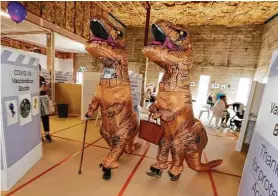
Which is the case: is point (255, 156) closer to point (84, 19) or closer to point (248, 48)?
point (84, 19)

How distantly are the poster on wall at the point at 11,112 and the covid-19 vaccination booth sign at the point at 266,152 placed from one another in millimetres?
2372

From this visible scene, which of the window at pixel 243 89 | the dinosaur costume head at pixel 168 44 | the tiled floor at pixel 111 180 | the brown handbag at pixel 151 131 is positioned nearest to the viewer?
the dinosaur costume head at pixel 168 44

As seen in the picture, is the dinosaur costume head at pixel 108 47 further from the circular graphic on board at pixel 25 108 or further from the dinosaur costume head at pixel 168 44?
the circular graphic on board at pixel 25 108

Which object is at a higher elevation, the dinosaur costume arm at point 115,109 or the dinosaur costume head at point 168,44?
the dinosaur costume head at point 168,44

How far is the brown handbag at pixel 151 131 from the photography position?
2020mm

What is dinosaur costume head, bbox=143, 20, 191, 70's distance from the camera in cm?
175

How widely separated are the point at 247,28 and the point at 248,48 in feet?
3.11

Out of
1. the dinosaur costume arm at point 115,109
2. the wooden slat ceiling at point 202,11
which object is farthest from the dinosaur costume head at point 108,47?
the wooden slat ceiling at point 202,11

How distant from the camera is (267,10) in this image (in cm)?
652

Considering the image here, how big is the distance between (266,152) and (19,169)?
8.12ft

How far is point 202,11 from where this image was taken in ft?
23.2

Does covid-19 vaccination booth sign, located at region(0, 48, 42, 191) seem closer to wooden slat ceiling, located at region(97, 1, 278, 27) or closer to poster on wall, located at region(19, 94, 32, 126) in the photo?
poster on wall, located at region(19, 94, 32, 126)

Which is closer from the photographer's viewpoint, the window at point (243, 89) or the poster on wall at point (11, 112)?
the poster on wall at point (11, 112)

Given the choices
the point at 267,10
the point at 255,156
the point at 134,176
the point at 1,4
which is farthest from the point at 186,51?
the point at 267,10
